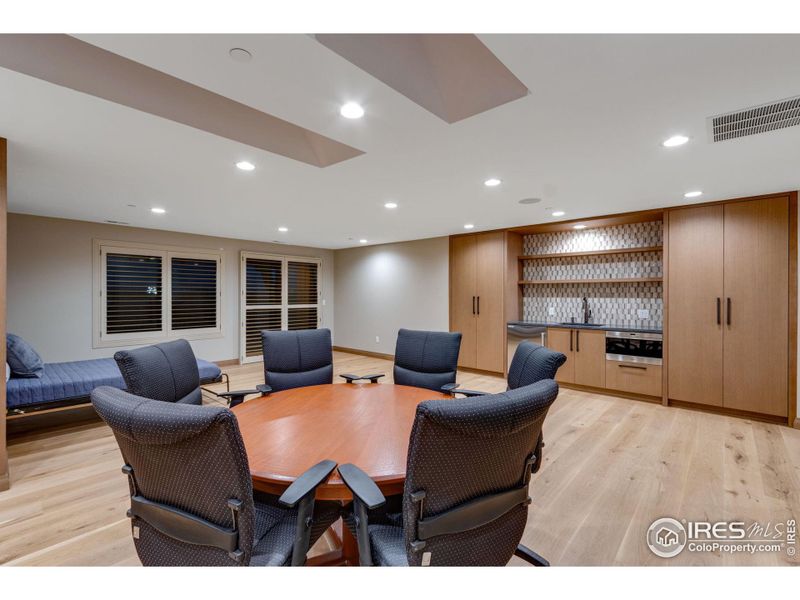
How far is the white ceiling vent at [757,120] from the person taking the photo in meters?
1.85

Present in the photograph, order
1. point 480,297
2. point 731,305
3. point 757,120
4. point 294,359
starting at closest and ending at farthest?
point 757,120
point 294,359
point 731,305
point 480,297

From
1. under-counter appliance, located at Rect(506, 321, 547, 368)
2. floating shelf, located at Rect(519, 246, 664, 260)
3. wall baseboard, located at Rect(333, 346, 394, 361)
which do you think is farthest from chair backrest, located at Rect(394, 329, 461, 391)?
wall baseboard, located at Rect(333, 346, 394, 361)

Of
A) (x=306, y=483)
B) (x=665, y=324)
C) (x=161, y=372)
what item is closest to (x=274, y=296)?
(x=161, y=372)

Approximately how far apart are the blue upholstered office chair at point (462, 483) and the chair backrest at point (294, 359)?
1703 millimetres

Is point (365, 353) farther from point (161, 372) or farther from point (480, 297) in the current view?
point (161, 372)

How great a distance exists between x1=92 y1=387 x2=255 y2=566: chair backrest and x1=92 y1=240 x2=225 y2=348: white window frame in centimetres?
554

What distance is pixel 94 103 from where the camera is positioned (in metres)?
1.83

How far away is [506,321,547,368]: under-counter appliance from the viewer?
16.7ft

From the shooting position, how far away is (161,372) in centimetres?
186

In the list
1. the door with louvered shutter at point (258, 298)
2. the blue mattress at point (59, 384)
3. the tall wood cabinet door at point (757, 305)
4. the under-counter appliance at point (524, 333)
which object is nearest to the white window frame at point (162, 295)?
the door with louvered shutter at point (258, 298)

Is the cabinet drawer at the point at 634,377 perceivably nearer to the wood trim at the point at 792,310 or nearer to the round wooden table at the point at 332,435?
the wood trim at the point at 792,310

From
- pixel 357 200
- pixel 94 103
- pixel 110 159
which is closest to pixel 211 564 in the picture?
pixel 94 103

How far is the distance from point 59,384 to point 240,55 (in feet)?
11.9

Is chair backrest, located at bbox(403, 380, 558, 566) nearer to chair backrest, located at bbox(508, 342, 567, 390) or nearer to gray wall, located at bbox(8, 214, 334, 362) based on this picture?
chair backrest, located at bbox(508, 342, 567, 390)
